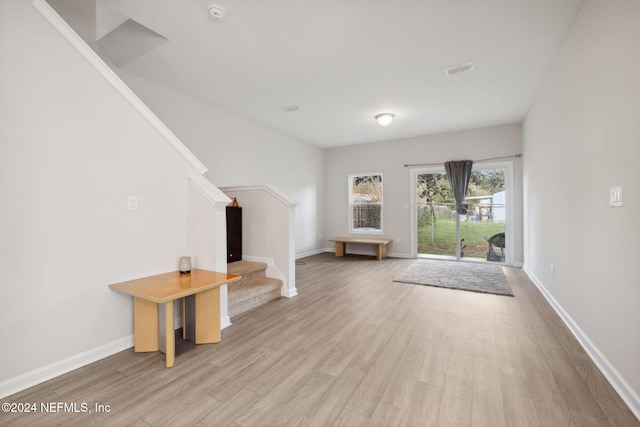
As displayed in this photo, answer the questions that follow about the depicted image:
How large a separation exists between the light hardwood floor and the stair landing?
18cm

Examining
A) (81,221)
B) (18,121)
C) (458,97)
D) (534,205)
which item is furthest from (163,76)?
(534,205)

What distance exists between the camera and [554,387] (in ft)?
5.68

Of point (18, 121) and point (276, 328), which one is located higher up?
point (18, 121)

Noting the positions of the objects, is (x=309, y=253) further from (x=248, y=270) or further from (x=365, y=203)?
(x=248, y=270)

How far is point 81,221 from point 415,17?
3087 mm

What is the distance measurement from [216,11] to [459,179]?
5.20 metres

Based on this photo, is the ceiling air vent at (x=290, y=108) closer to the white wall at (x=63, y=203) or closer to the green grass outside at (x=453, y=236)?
the white wall at (x=63, y=203)

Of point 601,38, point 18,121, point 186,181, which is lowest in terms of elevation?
point 186,181

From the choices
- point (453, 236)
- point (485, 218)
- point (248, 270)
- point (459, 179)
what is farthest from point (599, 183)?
point (453, 236)

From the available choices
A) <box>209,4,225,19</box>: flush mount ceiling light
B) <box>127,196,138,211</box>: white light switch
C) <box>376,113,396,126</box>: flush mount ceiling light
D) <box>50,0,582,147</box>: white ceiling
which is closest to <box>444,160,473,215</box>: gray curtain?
<box>50,0,582,147</box>: white ceiling

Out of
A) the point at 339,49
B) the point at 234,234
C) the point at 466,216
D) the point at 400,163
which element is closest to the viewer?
the point at 339,49

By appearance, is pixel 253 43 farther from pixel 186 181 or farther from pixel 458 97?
pixel 458 97

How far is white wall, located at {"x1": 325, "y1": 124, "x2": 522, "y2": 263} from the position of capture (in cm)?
543

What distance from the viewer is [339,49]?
9.32 feet
